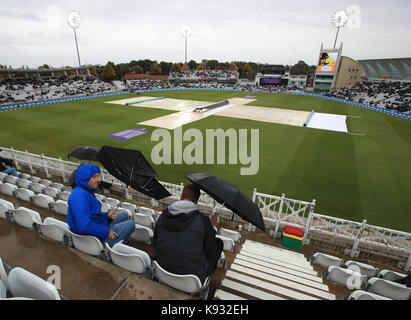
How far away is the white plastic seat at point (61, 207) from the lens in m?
5.91

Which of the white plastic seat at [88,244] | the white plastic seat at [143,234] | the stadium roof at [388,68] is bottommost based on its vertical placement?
the white plastic seat at [143,234]

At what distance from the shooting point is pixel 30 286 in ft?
8.00

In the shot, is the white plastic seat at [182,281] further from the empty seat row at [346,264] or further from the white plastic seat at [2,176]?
the white plastic seat at [2,176]

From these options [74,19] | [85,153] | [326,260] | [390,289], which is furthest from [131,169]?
[74,19]

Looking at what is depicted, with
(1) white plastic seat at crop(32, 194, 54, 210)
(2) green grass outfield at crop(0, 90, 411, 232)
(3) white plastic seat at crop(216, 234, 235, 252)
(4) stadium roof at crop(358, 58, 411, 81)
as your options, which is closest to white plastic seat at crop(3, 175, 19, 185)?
(1) white plastic seat at crop(32, 194, 54, 210)

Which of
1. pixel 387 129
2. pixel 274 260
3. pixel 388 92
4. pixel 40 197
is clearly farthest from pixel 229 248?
pixel 388 92

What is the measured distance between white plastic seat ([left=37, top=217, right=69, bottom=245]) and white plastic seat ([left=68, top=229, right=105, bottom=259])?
286mm

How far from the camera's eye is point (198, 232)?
315 centimetres

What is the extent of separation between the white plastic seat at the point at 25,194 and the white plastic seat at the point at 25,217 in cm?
225

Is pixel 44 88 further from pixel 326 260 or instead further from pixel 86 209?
pixel 326 260

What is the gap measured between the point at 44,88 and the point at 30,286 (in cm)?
6480

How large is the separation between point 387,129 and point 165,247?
33.8 metres

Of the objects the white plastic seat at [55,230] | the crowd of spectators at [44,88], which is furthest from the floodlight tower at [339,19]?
the white plastic seat at [55,230]
